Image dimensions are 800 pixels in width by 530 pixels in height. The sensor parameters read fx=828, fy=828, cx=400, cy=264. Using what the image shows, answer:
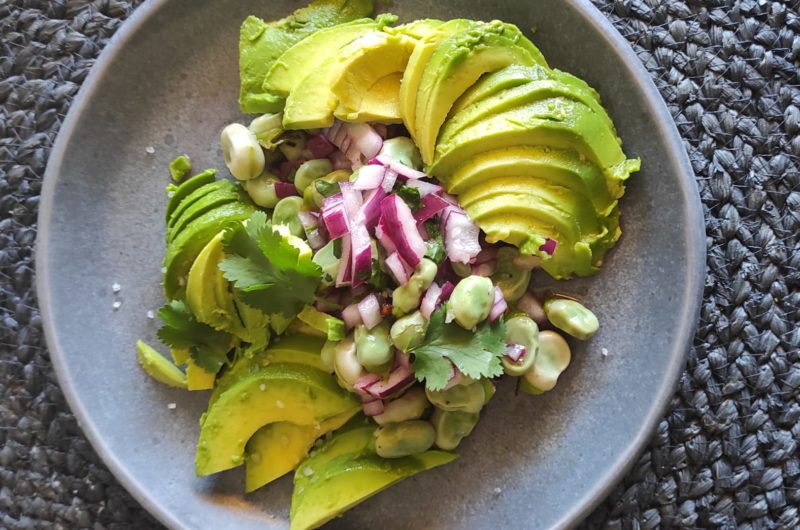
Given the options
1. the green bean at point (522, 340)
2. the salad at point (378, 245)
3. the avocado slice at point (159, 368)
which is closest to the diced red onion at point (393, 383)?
the salad at point (378, 245)

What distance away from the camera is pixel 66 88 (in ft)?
7.55

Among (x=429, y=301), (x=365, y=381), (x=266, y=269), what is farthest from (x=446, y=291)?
(x=266, y=269)

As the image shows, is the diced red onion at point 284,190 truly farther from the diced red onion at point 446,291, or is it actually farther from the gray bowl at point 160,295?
the diced red onion at point 446,291

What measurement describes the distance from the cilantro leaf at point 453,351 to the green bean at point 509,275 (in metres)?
0.14

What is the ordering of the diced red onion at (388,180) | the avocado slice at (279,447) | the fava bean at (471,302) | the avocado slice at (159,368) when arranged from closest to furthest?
the fava bean at (471,302)
the diced red onion at (388,180)
the avocado slice at (279,447)
the avocado slice at (159,368)

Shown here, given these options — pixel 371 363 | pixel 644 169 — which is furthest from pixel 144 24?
pixel 644 169

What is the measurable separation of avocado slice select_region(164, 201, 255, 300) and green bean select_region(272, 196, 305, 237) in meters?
0.08

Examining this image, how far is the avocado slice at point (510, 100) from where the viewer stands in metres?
1.90

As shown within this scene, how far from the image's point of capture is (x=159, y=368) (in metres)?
2.16

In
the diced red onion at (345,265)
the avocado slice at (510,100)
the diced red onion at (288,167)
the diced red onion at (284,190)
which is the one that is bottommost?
the diced red onion at (345,265)

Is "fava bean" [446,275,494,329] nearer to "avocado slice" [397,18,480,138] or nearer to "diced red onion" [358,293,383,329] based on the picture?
"diced red onion" [358,293,383,329]

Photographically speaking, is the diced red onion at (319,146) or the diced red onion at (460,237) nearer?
the diced red onion at (460,237)

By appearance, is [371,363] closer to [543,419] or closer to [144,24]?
[543,419]

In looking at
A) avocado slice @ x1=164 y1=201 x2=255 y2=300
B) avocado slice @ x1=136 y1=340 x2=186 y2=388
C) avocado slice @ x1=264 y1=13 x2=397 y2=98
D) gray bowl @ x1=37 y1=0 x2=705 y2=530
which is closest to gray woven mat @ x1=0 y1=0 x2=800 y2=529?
gray bowl @ x1=37 y1=0 x2=705 y2=530
